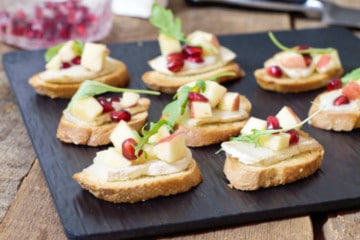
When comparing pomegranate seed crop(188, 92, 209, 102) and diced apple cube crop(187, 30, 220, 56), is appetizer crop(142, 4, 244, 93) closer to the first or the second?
diced apple cube crop(187, 30, 220, 56)

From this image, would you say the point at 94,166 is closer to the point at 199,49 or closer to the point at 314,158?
the point at 314,158

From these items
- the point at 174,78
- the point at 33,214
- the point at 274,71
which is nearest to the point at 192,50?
the point at 174,78

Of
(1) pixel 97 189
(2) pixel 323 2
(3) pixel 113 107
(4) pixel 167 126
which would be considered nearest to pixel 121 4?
(2) pixel 323 2

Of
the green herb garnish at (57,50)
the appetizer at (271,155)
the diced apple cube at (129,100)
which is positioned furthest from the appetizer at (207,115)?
the green herb garnish at (57,50)

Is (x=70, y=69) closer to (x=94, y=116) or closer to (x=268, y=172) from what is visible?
(x=94, y=116)

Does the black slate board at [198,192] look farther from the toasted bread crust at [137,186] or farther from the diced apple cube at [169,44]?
the diced apple cube at [169,44]

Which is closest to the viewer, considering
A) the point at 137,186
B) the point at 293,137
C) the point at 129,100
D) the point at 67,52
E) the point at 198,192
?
the point at 137,186
